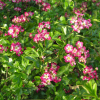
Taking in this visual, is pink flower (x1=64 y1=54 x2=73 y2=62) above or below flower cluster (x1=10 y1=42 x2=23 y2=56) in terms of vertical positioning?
below

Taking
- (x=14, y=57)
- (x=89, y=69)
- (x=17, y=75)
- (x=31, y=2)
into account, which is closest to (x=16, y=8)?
(x=31, y=2)

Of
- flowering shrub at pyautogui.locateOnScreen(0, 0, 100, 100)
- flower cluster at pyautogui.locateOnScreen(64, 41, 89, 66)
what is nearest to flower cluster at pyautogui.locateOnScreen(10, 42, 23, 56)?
flowering shrub at pyautogui.locateOnScreen(0, 0, 100, 100)

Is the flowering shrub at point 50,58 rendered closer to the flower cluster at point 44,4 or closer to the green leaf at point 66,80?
the green leaf at point 66,80

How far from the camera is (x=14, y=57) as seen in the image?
141 centimetres

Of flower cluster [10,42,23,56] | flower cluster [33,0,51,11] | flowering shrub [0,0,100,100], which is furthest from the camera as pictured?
flower cluster [33,0,51,11]

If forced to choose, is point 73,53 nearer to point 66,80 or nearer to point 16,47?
point 66,80

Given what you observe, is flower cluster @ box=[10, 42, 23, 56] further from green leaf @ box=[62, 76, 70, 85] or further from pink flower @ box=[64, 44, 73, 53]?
green leaf @ box=[62, 76, 70, 85]

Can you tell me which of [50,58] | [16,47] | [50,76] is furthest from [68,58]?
[16,47]

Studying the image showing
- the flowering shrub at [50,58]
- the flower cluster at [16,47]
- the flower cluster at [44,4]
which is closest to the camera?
the flowering shrub at [50,58]

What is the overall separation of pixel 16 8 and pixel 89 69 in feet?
5.51

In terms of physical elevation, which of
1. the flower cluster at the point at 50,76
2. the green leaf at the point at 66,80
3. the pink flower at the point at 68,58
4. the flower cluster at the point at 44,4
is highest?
the flower cluster at the point at 44,4

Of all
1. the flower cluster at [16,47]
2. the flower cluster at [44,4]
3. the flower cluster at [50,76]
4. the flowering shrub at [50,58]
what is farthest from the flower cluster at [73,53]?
the flower cluster at [44,4]

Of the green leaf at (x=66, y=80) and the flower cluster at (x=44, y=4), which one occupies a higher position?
the flower cluster at (x=44, y=4)

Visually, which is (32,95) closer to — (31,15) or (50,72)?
(50,72)
